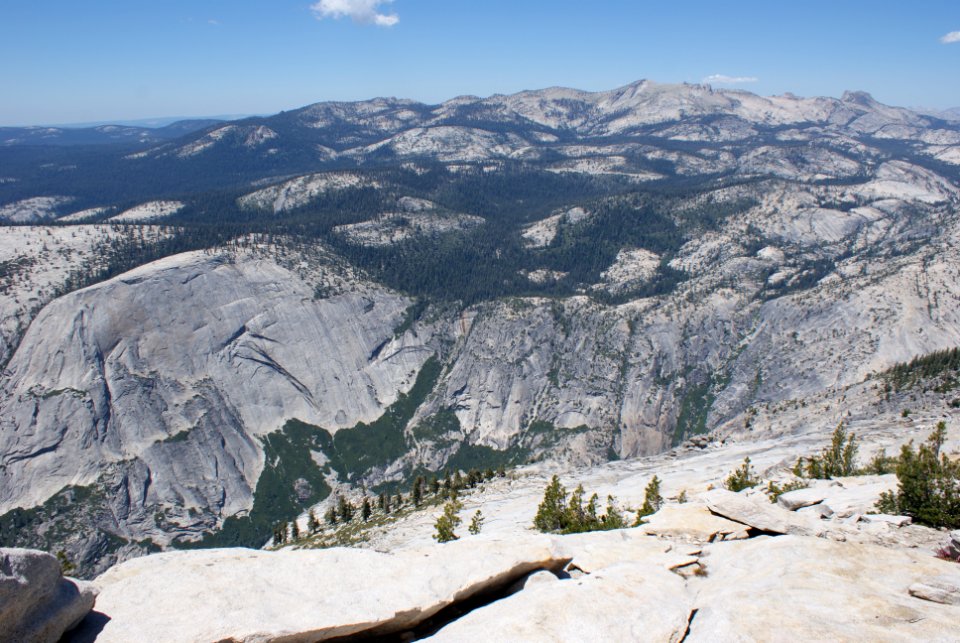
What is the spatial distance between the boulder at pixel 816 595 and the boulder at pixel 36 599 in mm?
21528

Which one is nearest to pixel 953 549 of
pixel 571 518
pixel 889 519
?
pixel 889 519

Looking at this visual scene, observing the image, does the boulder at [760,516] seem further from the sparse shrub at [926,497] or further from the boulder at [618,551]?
the sparse shrub at [926,497]

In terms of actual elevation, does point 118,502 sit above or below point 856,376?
below

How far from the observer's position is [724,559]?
28.0 metres

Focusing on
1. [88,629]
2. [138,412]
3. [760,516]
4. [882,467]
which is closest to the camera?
[88,629]

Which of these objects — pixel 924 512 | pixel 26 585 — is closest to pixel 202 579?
pixel 26 585

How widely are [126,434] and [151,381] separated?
59.2 feet

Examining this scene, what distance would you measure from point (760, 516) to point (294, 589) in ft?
86.8

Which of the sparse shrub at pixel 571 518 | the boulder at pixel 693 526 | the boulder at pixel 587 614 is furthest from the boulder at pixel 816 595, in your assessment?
the sparse shrub at pixel 571 518

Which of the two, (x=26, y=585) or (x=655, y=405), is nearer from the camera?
(x=26, y=585)

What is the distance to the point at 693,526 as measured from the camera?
3431 cm

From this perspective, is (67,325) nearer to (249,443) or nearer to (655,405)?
(249,443)

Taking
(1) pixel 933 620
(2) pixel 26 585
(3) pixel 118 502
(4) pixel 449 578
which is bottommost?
(3) pixel 118 502

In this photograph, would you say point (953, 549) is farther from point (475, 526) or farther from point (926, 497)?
point (475, 526)
